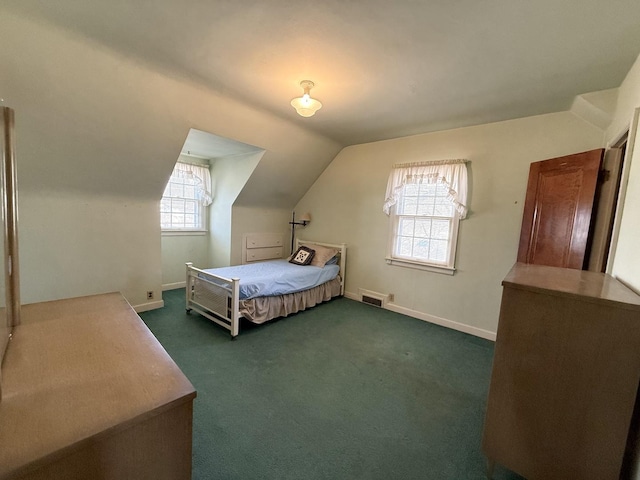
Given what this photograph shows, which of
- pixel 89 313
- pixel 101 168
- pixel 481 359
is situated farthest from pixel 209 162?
pixel 481 359

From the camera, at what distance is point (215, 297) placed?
3.08 metres

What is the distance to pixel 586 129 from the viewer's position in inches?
99.9

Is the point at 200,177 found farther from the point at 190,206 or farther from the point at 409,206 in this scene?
the point at 409,206

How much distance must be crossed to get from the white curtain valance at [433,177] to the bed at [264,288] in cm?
119

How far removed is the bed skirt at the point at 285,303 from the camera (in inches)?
119

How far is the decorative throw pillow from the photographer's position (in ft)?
13.7

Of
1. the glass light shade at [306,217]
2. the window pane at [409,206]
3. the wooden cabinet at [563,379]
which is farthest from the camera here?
the glass light shade at [306,217]

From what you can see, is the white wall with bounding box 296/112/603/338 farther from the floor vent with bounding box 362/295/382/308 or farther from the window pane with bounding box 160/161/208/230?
the window pane with bounding box 160/161/208/230

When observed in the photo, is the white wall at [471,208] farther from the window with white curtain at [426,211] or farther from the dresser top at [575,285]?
the dresser top at [575,285]

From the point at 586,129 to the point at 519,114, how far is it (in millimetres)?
576

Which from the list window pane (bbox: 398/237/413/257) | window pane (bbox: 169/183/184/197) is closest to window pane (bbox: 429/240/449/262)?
window pane (bbox: 398/237/413/257)

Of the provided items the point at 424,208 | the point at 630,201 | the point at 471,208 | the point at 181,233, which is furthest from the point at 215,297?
the point at 630,201

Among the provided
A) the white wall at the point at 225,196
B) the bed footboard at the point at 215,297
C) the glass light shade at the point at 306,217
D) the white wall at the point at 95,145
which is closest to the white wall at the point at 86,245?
the white wall at the point at 95,145

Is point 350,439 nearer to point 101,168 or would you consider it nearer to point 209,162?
point 101,168
